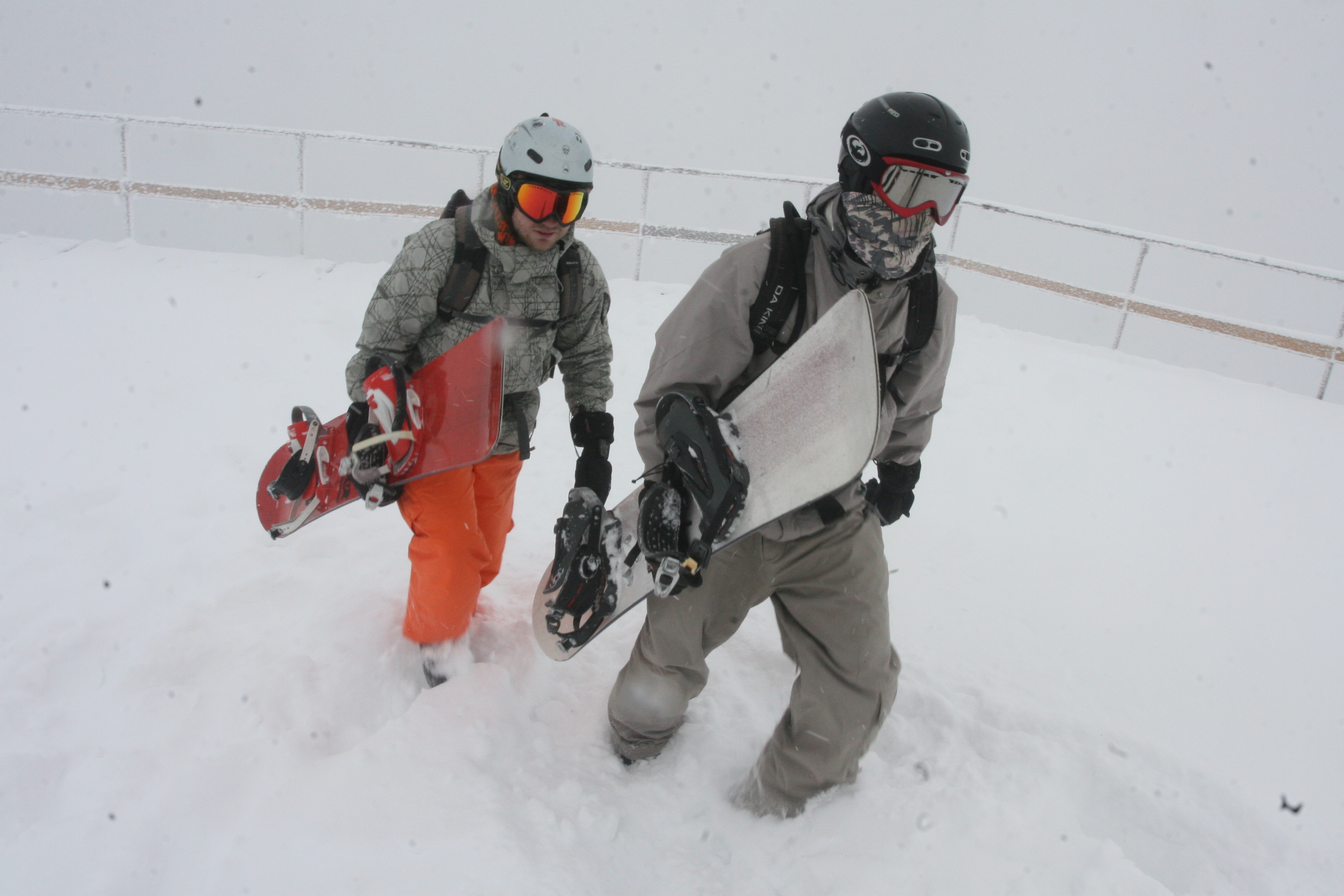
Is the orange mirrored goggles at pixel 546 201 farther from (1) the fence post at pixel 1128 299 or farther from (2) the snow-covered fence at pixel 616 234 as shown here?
(2) the snow-covered fence at pixel 616 234

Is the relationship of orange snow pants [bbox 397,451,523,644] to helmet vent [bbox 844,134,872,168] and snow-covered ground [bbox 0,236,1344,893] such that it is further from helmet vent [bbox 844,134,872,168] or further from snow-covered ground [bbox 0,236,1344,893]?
helmet vent [bbox 844,134,872,168]

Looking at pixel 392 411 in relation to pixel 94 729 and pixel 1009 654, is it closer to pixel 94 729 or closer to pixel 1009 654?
pixel 94 729

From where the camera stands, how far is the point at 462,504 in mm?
2740

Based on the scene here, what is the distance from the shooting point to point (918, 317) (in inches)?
88.4

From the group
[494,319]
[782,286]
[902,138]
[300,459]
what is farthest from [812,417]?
[300,459]

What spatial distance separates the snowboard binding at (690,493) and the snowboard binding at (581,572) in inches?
10.0

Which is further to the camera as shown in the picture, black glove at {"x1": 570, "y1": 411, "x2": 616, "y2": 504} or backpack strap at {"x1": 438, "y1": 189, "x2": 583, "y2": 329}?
black glove at {"x1": 570, "y1": 411, "x2": 616, "y2": 504}

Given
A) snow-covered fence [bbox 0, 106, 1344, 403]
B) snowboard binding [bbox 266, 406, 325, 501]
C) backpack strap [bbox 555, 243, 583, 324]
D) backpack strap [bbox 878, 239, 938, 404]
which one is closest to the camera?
backpack strap [bbox 878, 239, 938, 404]

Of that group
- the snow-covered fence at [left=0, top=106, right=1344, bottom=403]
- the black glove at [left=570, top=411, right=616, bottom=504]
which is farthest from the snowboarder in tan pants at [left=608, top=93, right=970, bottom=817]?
the snow-covered fence at [left=0, top=106, right=1344, bottom=403]

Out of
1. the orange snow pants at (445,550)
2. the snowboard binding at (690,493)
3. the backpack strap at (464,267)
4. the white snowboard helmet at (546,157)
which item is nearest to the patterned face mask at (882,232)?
the snowboard binding at (690,493)

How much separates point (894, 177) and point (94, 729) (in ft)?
9.40

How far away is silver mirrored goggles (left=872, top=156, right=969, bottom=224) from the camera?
6.59ft

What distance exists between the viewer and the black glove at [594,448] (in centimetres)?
271

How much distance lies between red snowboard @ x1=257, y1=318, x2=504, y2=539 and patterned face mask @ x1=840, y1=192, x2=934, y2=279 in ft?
4.06
